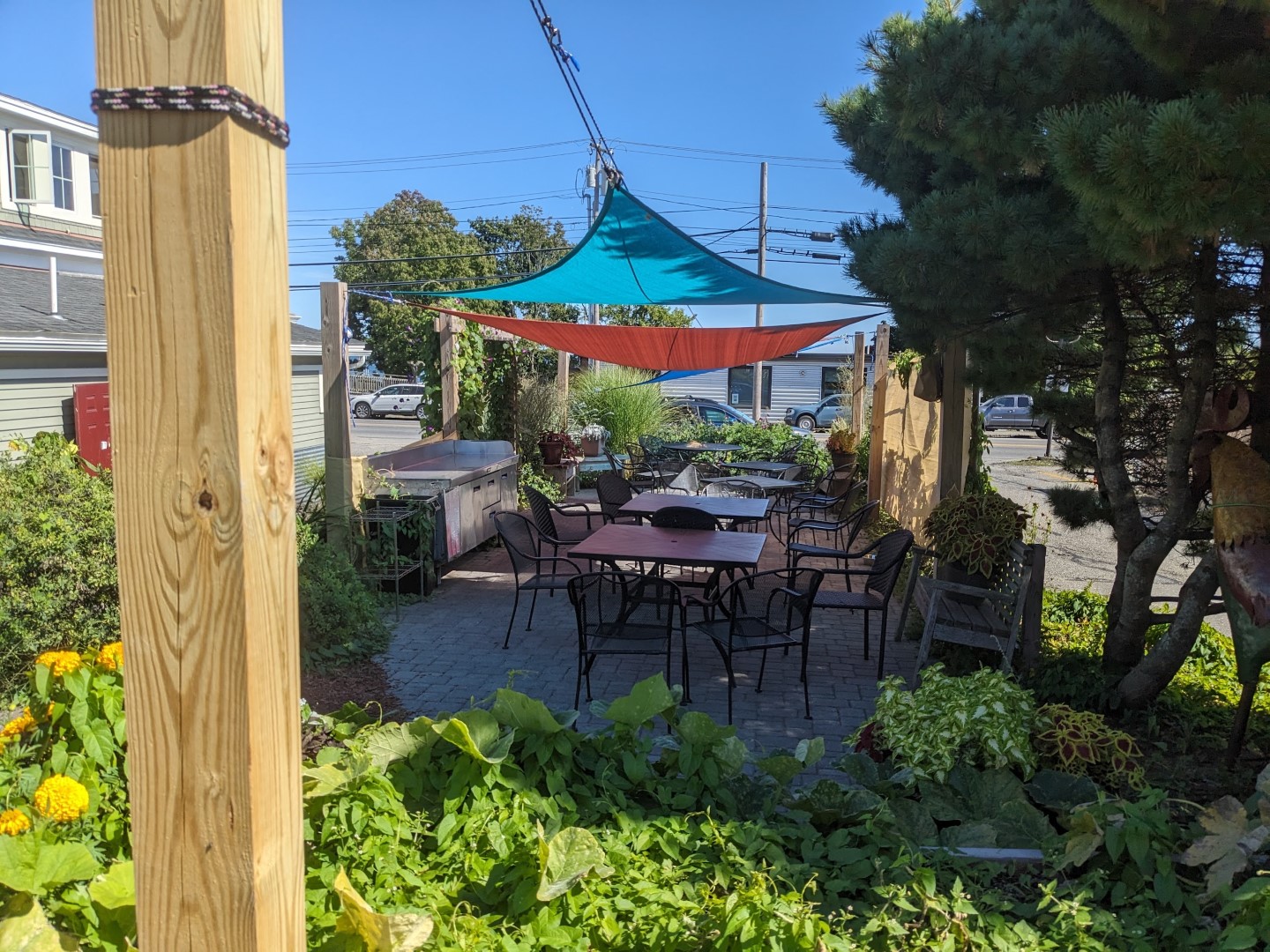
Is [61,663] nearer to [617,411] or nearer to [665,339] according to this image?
[665,339]

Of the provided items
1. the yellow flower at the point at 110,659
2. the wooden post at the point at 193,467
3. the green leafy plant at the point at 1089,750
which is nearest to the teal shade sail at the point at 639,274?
the green leafy plant at the point at 1089,750

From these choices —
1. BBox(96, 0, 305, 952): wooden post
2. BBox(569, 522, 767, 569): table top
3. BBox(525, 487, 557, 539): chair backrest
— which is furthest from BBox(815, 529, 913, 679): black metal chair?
BBox(96, 0, 305, 952): wooden post

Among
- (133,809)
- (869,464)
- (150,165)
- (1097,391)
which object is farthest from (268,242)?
(869,464)

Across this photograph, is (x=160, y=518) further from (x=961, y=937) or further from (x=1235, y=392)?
(x=1235, y=392)

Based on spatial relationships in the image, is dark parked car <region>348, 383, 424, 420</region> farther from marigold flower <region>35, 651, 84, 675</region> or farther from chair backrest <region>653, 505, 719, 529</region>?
marigold flower <region>35, 651, 84, 675</region>

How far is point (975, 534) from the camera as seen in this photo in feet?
18.4

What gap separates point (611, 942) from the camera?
2010 mm

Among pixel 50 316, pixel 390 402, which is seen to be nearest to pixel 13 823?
pixel 50 316

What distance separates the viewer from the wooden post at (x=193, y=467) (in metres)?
1.12

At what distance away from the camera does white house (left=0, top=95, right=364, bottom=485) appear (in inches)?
340

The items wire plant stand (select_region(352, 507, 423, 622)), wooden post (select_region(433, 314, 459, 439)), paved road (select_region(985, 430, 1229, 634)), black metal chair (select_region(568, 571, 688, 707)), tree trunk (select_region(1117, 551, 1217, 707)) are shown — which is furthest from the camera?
wooden post (select_region(433, 314, 459, 439))

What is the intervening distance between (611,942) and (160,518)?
139cm

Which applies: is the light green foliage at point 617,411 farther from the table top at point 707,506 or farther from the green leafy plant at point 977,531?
the green leafy plant at point 977,531

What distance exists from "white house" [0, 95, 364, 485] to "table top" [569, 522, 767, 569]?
213 centimetres
